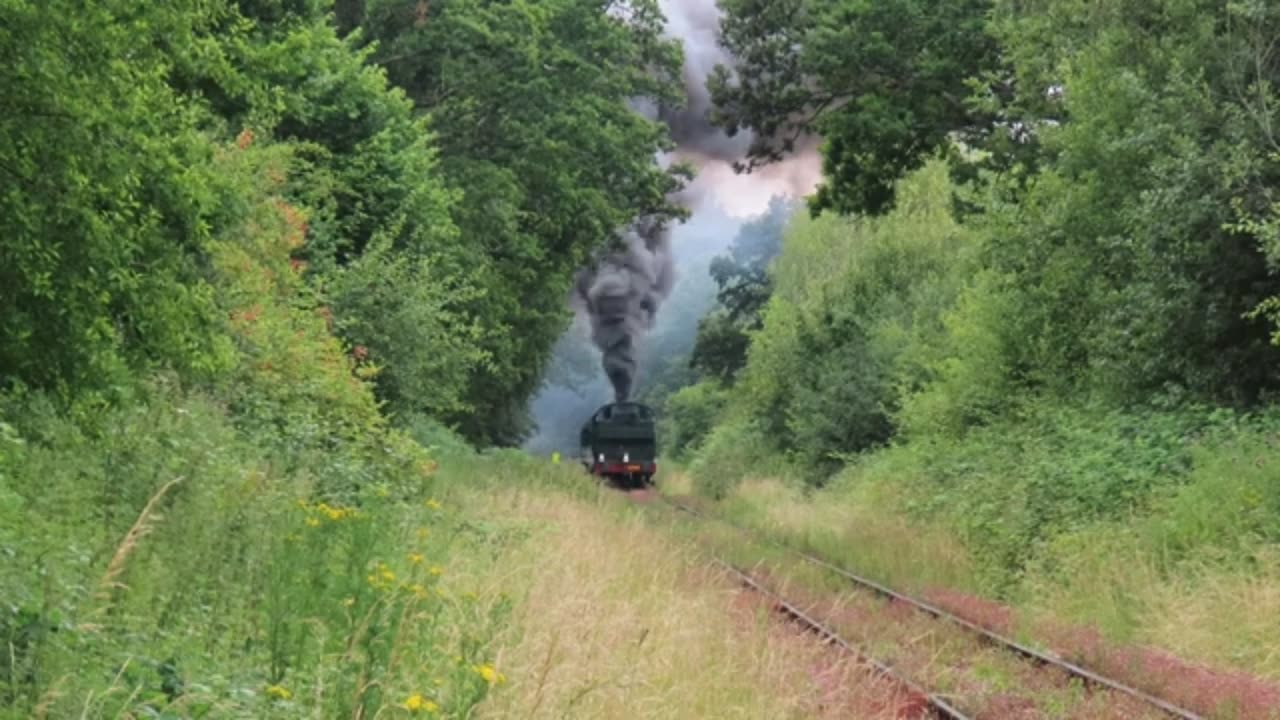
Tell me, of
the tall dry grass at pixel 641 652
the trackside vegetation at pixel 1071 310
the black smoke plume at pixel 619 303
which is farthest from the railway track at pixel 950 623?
the black smoke plume at pixel 619 303

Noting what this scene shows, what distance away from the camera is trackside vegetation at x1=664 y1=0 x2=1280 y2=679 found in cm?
1373

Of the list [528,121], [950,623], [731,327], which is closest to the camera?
[950,623]

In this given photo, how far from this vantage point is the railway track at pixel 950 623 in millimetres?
9047

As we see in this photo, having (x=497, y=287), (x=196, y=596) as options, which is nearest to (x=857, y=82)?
(x=497, y=287)

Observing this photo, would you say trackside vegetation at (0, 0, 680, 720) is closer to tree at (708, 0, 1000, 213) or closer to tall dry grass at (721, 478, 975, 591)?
tall dry grass at (721, 478, 975, 591)

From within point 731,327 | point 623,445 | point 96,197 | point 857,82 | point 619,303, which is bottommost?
point 623,445

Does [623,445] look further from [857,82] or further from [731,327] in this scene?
[857,82]

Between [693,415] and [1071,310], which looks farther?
[693,415]

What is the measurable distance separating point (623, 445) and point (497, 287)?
42.1 feet

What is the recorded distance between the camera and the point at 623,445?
149ft

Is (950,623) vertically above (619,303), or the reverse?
(619,303)

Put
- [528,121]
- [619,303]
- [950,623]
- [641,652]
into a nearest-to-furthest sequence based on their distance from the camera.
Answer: [641,652] → [950,623] → [528,121] → [619,303]

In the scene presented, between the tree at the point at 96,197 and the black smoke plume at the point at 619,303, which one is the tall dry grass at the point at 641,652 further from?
the black smoke plume at the point at 619,303

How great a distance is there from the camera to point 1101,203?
62.4ft
